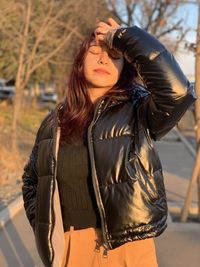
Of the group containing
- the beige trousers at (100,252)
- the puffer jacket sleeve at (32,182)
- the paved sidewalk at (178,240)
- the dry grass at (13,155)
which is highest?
the puffer jacket sleeve at (32,182)

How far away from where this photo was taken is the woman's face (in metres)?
2.09

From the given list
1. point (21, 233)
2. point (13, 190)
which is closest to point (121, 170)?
point (21, 233)

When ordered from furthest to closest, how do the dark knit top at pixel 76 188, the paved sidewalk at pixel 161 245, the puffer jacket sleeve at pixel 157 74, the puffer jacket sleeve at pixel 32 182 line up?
1. the paved sidewalk at pixel 161 245
2. the puffer jacket sleeve at pixel 32 182
3. the dark knit top at pixel 76 188
4. the puffer jacket sleeve at pixel 157 74

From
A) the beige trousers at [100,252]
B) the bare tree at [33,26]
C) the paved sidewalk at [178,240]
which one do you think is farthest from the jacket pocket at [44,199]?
the bare tree at [33,26]

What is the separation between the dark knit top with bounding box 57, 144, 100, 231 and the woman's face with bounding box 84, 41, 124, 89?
30 cm

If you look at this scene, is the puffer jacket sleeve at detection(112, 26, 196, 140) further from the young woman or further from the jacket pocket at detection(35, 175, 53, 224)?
the jacket pocket at detection(35, 175, 53, 224)

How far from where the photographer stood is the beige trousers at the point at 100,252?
204 cm

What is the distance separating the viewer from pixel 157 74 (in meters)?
1.92

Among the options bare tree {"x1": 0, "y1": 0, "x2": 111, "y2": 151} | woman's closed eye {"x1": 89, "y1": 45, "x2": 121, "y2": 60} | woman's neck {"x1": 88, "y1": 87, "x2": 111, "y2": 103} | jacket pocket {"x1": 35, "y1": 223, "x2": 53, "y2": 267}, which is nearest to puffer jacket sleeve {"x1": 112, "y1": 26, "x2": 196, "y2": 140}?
woman's closed eye {"x1": 89, "y1": 45, "x2": 121, "y2": 60}

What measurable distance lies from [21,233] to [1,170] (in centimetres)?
385

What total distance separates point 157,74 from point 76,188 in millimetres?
593

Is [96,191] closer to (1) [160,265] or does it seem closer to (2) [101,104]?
(2) [101,104]

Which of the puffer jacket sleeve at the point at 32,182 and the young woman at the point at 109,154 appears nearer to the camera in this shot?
the young woman at the point at 109,154

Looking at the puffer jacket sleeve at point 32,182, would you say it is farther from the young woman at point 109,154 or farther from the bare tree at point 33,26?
the bare tree at point 33,26
